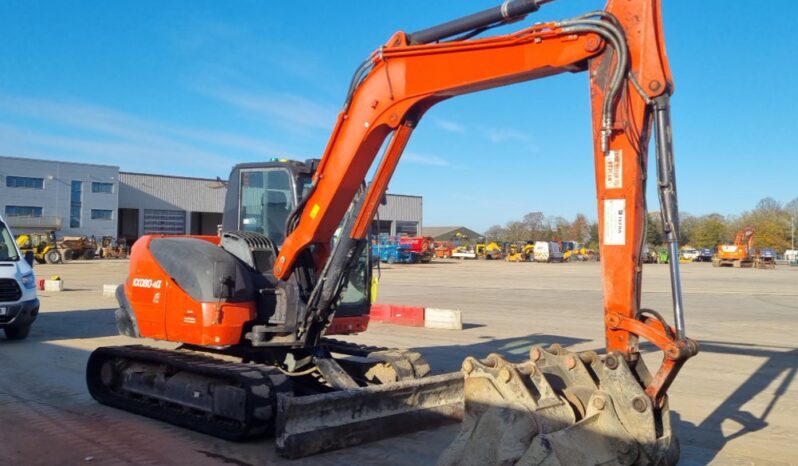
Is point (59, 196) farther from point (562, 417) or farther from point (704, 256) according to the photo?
point (704, 256)

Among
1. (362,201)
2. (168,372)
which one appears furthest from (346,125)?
(168,372)

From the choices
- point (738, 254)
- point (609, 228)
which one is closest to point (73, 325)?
point (609, 228)

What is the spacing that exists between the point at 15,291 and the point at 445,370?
7.79m

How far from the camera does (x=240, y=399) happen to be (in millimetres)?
6582

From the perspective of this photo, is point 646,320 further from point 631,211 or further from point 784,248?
point 784,248

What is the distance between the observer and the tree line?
104 metres

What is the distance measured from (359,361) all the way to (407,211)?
79589 millimetres

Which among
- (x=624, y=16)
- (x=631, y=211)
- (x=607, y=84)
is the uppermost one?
(x=624, y=16)

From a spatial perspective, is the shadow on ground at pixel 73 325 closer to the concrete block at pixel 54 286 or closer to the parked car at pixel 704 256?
the concrete block at pixel 54 286

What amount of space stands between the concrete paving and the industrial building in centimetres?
4379

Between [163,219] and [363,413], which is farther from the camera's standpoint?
[163,219]

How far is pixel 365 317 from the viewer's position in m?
8.27

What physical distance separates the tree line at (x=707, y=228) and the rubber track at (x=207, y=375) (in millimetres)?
89577

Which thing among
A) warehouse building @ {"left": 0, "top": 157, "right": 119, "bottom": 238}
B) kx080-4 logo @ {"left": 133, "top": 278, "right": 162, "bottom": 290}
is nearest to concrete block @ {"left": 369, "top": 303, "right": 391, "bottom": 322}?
kx080-4 logo @ {"left": 133, "top": 278, "right": 162, "bottom": 290}
